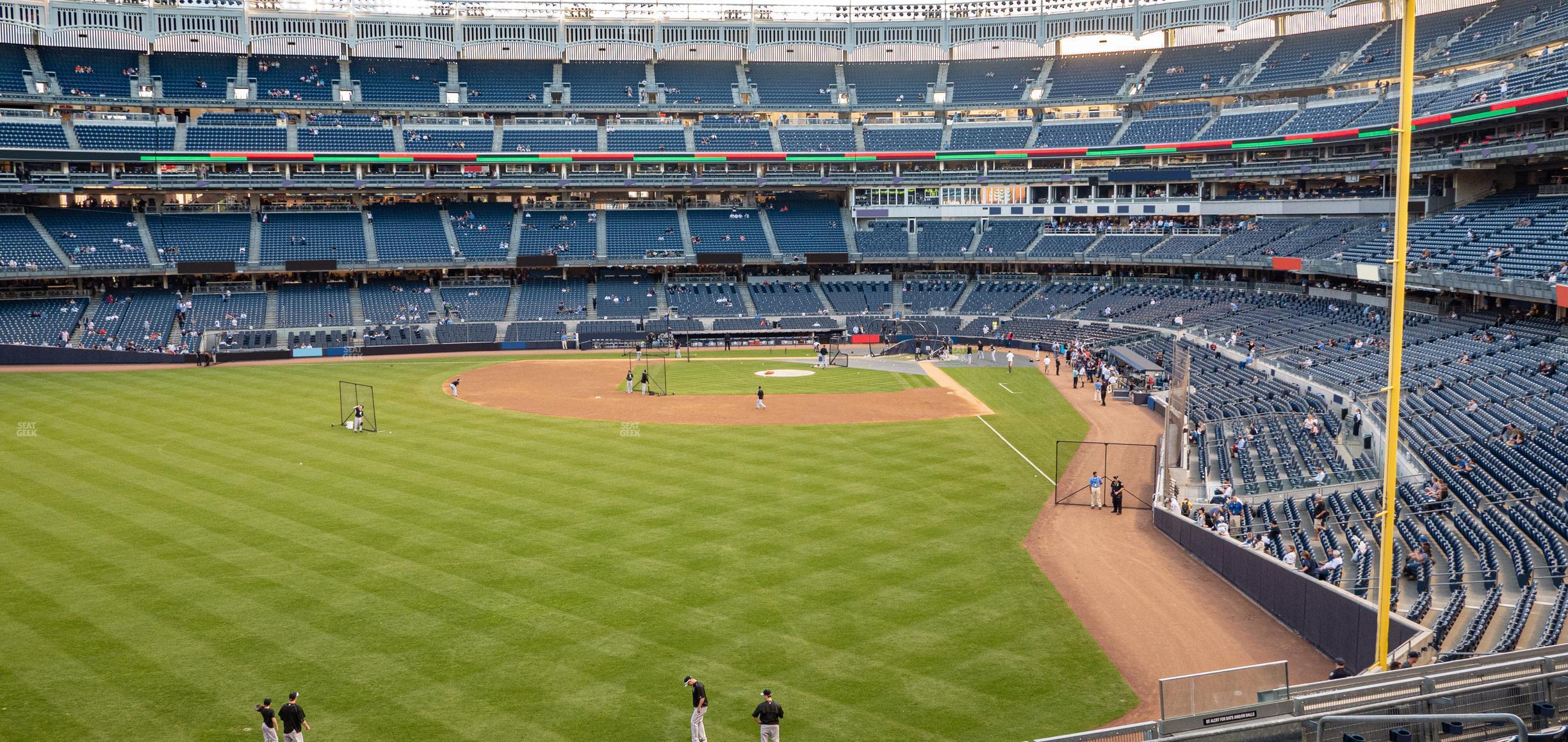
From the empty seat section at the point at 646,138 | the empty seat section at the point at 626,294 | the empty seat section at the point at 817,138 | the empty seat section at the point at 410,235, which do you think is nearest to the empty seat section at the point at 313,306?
the empty seat section at the point at 410,235

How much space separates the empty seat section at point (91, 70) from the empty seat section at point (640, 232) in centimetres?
3640

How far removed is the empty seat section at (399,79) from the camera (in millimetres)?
82938

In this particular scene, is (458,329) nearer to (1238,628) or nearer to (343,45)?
(343,45)

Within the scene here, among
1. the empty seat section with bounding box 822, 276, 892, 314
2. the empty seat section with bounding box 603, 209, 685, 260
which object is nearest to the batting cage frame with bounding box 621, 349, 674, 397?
the empty seat section with bounding box 603, 209, 685, 260

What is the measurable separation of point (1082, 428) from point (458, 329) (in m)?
46.3

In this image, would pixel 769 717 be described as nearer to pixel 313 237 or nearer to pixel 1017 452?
pixel 1017 452

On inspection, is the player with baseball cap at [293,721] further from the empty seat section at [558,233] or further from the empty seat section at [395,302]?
the empty seat section at [558,233]

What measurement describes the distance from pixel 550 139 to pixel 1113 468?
2425 inches

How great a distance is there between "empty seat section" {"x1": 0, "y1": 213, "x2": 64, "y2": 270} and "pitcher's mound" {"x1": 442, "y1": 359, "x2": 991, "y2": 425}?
111 feet

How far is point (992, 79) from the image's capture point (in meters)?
88.2

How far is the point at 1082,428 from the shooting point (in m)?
41.8

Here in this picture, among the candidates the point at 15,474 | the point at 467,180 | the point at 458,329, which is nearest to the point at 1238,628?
the point at 15,474

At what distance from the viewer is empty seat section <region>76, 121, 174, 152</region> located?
239ft

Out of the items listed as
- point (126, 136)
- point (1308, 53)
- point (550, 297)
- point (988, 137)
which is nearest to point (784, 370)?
point (550, 297)
